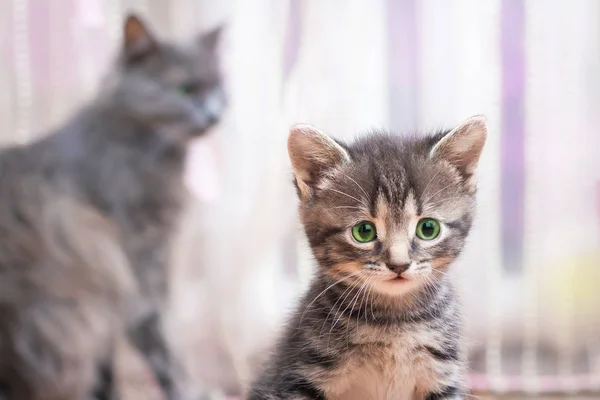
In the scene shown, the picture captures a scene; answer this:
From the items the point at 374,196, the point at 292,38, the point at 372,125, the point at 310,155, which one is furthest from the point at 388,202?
the point at 292,38

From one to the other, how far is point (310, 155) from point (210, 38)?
0.49 metres

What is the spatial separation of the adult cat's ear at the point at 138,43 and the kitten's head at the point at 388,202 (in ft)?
1.60

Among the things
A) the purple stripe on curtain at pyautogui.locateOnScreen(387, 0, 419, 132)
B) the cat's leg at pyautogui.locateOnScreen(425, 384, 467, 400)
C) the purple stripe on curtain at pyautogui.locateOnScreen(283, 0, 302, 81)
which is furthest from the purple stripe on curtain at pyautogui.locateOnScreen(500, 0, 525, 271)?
the cat's leg at pyautogui.locateOnScreen(425, 384, 467, 400)

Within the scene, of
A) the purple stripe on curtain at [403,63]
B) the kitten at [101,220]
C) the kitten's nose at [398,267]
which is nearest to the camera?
the kitten's nose at [398,267]

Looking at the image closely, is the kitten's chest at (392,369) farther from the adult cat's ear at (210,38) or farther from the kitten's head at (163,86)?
the adult cat's ear at (210,38)

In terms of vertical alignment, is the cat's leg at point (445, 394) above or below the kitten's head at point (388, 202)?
below

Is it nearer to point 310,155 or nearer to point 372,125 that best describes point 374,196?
point 310,155

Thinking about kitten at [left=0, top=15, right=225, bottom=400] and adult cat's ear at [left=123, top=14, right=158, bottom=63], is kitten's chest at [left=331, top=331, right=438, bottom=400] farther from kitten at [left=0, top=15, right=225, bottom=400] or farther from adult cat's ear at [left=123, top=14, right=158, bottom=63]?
adult cat's ear at [left=123, top=14, right=158, bottom=63]

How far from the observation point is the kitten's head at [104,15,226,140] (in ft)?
4.37

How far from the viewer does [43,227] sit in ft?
4.30

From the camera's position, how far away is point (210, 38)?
4.51 feet

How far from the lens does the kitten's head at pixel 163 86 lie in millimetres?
1331

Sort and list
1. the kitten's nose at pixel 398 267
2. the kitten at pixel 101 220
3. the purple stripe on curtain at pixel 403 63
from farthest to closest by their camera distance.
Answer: the purple stripe on curtain at pixel 403 63 → the kitten at pixel 101 220 → the kitten's nose at pixel 398 267

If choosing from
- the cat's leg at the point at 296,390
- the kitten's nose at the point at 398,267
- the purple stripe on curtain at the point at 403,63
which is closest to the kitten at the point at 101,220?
the purple stripe on curtain at the point at 403,63
